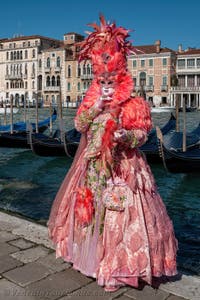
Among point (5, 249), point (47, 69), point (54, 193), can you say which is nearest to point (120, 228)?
point (5, 249)

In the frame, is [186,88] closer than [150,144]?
No

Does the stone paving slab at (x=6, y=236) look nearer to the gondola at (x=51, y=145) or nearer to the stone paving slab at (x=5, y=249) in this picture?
the stone paving slab at (x=5, y=249)

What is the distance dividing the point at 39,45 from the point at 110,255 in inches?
1888

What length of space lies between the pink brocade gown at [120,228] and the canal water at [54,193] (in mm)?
570

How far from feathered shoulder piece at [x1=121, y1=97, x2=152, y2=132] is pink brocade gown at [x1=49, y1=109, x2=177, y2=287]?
43 mm

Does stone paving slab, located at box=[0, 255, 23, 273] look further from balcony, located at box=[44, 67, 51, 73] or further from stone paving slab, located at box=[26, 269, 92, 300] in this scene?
balcony, located at box=[44, 67, 51, 73]

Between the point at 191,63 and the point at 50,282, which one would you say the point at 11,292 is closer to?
the point at 50,282

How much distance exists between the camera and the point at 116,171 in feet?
6.35

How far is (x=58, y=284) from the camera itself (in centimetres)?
189

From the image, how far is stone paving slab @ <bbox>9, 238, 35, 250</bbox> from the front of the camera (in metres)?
2.38

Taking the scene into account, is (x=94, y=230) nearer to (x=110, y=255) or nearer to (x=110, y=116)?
(x=110, y=255)

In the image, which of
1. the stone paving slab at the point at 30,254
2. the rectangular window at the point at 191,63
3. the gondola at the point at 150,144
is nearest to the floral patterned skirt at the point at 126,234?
the stone paving slab at the point at 30,254

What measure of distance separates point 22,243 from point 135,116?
Answer: 44.4 inches

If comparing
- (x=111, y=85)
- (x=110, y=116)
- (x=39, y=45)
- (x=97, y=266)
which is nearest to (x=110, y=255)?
(x=97, y=266)
